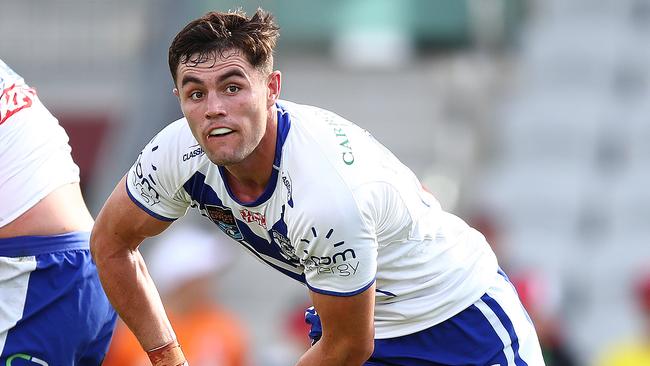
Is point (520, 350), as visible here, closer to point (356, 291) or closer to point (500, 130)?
point (356, 291)

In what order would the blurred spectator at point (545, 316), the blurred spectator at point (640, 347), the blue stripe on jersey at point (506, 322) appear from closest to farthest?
the blue stripe on jersey at point (506, 322)
the blurred spectator at point (545, 316)
the blurred spectator at point (640, 347)

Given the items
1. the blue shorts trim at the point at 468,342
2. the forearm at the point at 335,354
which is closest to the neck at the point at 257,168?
the forearm at the point at 335,354

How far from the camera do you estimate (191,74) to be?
4.16 metres

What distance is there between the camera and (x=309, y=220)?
13.6 feet

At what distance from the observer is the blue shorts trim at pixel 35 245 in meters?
4.62

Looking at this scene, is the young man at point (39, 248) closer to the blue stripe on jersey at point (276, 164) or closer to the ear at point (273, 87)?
the blue stripe on jersey at point (276, 164)

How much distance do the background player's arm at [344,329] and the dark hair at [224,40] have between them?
2.50ft

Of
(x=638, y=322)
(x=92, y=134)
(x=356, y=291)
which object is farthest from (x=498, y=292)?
(x=92, y=134)

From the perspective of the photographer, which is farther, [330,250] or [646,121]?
[646,121]

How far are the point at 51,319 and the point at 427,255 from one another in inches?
51.6

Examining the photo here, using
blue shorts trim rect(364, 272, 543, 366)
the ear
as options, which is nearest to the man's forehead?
the ear

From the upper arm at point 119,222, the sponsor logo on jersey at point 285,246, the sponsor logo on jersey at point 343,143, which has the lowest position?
the upper arm at point 119,222

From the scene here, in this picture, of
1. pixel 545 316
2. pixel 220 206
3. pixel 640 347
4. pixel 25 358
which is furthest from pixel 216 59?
pixel 640 347

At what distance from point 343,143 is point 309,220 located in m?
0.31
